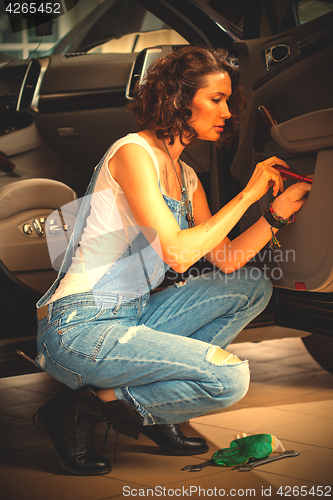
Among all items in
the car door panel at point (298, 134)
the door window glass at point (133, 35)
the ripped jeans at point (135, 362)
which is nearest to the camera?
the ripped jeans at point (135, 362)

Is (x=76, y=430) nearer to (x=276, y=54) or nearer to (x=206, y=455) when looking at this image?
(x=206, y=455)

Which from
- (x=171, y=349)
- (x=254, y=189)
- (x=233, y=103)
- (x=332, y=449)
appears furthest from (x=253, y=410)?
(x=233, y=103)

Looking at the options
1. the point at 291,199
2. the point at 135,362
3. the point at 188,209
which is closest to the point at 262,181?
the point at 291,199

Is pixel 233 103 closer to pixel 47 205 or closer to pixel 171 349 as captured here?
pixel 47 205

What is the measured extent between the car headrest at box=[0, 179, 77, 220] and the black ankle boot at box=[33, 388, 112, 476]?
54cm

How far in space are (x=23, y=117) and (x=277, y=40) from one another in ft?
2.42

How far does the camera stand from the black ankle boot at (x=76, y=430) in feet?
4.02

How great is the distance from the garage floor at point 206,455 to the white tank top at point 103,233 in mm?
437

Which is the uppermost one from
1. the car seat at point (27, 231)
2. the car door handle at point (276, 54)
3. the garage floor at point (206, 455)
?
the car door handle at point (276, 54)

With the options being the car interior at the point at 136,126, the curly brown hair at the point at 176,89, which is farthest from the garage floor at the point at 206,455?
the curly brown hair at the point at 176,89

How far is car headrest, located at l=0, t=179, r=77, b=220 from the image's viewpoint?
1.46 metres

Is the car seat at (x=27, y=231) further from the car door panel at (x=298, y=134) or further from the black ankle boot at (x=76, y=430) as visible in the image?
the car door panel at (x=298, y=134)

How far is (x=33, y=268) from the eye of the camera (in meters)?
1.48

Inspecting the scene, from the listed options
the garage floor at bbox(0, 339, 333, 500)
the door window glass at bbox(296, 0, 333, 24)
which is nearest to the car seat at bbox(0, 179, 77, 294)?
the garage floor at bbox(0, 339, 333, 500)
